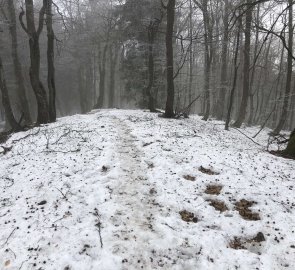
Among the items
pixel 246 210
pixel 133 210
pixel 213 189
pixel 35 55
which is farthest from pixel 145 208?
pixel 35 55

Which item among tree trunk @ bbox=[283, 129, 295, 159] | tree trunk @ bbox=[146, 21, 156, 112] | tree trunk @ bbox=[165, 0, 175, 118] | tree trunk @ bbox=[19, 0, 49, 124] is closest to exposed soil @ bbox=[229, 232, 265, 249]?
tree trunk @ bbox=[283, 129, 295, 159]

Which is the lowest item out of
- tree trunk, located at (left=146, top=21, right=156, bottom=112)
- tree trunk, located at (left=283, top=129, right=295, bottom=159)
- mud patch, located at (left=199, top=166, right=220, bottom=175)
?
mud patch, located at (left=199, top=166, right=220, bottom=175)

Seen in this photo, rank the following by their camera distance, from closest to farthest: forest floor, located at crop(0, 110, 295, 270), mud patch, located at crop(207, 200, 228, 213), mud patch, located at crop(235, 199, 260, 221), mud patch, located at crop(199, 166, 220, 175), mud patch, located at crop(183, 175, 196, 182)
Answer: forest floor, located at crop(0, 110, 295, 270) → mud patch, located at crop(235, 199, 260, 221) → mud patch, located at crop(207, 200, 228, 213) → mud patch, located at crop(183, 175, 196, 182) → mud patch, located at crop(199, 166, 220, 175)

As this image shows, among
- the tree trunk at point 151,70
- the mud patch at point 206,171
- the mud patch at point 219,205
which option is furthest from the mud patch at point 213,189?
the tree trunk at point 151,70

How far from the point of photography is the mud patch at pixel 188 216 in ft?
21.0

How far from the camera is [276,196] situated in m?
7.31

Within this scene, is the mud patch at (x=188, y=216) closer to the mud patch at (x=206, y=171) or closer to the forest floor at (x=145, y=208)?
the forest floor at (x=145, y=208)

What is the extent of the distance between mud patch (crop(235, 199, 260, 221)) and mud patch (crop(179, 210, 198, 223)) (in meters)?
1.01

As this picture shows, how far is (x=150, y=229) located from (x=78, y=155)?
4.86 m

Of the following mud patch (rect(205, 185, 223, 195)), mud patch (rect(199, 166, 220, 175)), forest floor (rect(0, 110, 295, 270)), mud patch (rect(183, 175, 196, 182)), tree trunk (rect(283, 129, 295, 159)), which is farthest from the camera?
tree trunk (rect(283, 129, 295, 159))

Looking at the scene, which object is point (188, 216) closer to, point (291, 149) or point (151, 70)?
point (291, 149)

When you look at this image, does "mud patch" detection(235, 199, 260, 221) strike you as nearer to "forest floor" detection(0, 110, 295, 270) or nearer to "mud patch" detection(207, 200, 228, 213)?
"forest floor" detection(0, 110, 295, 270)

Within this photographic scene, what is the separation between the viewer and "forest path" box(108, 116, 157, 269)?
5.26 metres

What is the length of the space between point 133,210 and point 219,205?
6.31ft
